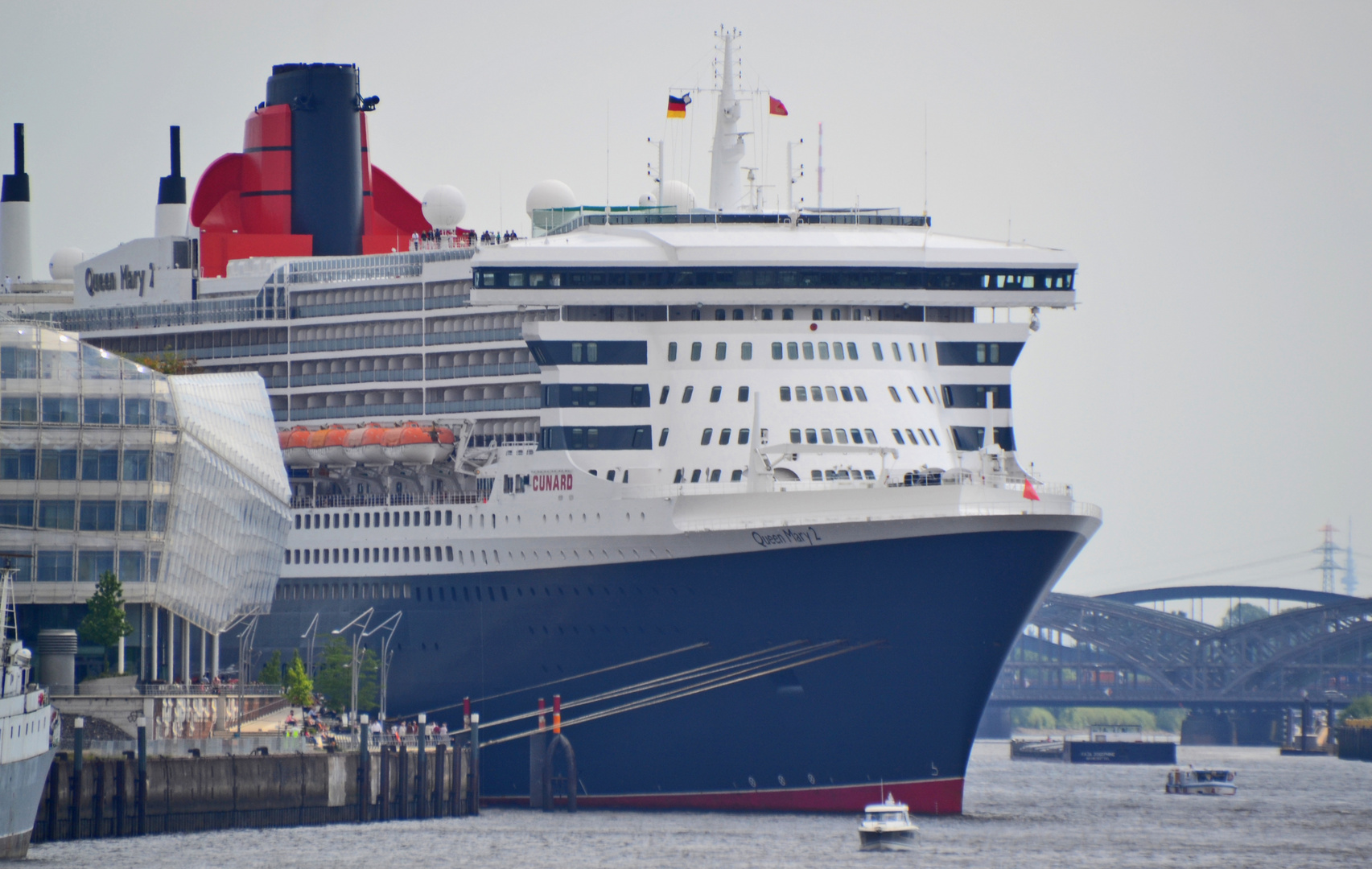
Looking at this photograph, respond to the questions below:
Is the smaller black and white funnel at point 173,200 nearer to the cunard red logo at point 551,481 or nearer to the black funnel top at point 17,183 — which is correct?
the black funnel top at point 17,183

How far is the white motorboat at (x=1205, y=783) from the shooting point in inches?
4163

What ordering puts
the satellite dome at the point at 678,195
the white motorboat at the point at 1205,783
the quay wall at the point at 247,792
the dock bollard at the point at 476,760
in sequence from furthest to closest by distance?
1. the white motorboat at the point at 1205,783
2. the satellite dome at the point at 678,195
3. the dock bollard at the point at 476,760
4. the quay wall at the point at 247,792

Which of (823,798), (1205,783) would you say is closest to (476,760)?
(823,798)

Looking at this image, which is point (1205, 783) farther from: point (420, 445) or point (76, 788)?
point (76, 788)

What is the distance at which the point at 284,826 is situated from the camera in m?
69.5

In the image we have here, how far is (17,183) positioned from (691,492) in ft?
154

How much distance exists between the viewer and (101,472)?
7556 cm

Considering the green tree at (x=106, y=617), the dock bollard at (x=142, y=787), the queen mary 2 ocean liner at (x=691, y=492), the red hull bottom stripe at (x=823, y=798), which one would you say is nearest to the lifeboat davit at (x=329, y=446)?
the queen mary 2 ocean liner at (x=691, y=492)

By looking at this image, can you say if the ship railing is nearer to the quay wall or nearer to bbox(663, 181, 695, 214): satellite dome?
the quay wall

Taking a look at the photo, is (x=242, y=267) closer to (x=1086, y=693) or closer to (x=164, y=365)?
(x=164, y=365)

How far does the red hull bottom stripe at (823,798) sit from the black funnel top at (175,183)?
3854 cm

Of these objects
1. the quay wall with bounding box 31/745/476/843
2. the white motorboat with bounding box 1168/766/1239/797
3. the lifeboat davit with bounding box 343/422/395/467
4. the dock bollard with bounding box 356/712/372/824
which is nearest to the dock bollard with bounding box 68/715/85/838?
the quay wall with bounding box 31/745/476/843

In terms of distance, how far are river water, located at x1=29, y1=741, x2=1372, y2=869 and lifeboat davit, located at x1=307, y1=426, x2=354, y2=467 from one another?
40.8 feet

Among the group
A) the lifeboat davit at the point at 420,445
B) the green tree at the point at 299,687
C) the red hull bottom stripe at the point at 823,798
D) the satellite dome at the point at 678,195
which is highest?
the satellite dome at the point at 678,195
